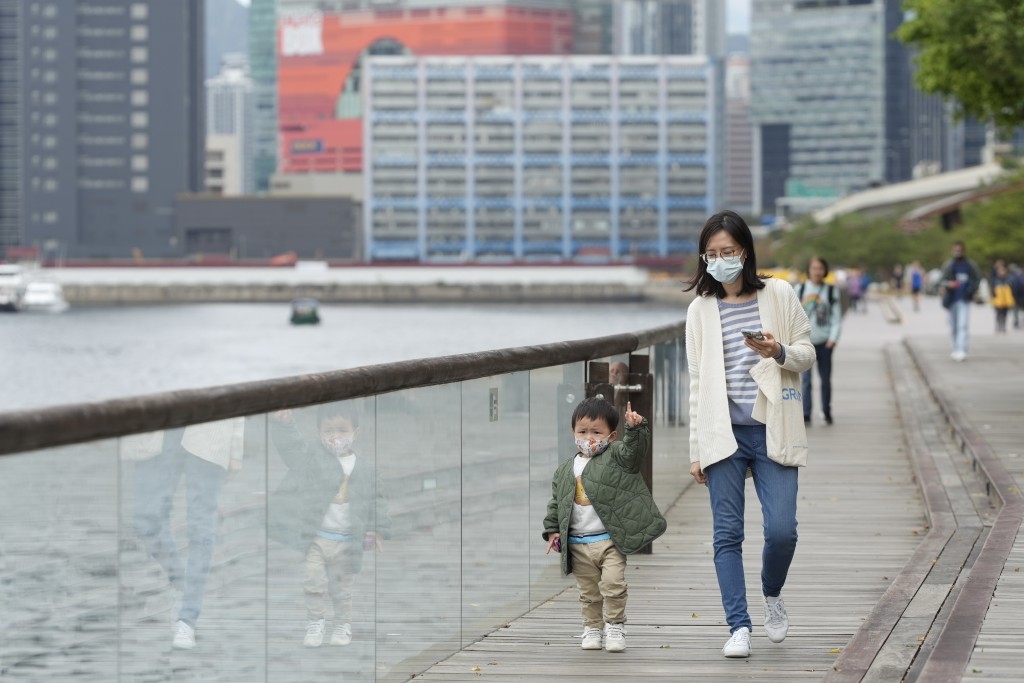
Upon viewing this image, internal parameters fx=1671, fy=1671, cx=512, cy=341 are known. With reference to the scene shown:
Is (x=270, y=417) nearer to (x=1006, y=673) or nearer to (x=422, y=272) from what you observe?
(x=1006, y=673)

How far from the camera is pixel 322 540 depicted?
5695 millimetres

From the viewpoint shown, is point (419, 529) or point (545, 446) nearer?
point (419, 529)

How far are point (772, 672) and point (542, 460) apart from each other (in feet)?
7.12

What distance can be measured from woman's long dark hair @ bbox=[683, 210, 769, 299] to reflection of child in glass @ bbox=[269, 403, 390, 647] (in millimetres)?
1677

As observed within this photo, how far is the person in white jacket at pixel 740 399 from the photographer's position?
6715 mm

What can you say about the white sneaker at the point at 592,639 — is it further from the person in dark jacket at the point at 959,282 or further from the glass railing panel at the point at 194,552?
the person in dark jacket at the point at 959,282

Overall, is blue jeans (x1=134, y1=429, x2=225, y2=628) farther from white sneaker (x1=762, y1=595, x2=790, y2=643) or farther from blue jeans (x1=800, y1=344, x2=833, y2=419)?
blue jeans (x1=800, y1=344, x2=833, y2=419)

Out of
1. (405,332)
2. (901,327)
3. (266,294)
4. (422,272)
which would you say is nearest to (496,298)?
(422,272)

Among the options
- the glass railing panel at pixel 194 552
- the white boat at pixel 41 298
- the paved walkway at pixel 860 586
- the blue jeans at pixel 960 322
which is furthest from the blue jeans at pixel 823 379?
the white boat at pixel 41 298

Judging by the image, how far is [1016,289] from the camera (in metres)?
44.4

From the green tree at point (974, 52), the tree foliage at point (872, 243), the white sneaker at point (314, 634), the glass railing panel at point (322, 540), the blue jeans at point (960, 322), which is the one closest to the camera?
the glass railing panel at point (322, 540)

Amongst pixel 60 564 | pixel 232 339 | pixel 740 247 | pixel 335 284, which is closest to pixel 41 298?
pixel 335 284

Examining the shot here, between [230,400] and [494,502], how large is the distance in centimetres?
289

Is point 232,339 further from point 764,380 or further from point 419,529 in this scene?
point 764,380
